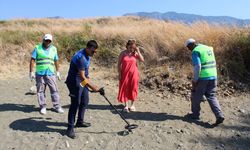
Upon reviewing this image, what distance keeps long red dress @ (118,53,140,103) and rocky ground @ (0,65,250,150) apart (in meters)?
0.37

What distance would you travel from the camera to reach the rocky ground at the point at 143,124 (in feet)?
21.9

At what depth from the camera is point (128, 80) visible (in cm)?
827

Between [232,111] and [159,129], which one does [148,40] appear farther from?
[159,129]

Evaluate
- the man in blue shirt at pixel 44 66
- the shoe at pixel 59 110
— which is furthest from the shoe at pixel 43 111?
the shoe at pixel 59 110

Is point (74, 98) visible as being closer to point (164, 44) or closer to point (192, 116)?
point (192, 116)

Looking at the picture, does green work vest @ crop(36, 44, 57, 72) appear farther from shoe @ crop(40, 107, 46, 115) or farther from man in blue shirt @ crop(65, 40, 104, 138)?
man in blue shirt @ crop(65, 40, 104, 138)

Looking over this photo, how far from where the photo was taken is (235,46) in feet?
34.9

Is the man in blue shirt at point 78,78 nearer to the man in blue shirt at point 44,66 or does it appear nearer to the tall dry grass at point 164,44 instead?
the man in blue shirt at point 44,66

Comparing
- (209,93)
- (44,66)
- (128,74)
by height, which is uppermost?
(44,66)

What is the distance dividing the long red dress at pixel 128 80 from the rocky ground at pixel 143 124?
0.37 m

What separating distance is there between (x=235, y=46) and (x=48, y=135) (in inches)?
233

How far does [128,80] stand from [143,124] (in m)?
1.13

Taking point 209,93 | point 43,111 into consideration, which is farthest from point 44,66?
point 209,93

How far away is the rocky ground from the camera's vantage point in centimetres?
666
